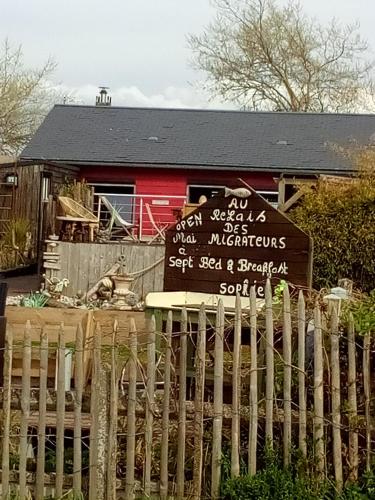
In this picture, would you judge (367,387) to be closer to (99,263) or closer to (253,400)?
(253,400)

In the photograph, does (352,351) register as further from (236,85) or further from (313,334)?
(236,85)

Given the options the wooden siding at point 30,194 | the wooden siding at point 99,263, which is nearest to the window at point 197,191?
the wooden siding at point 30,194

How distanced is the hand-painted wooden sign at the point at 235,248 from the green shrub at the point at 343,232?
2.69 m

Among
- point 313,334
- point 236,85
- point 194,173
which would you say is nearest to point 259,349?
point 313,334

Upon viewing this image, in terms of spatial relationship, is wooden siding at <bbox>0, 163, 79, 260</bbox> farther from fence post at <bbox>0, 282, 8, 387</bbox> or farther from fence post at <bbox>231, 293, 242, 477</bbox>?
fence post at <bbox>231, 293, 242, 477</bbox>

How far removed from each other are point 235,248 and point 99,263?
290 inches

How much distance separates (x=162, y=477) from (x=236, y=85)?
115 ft

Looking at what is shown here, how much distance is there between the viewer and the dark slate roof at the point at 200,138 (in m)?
20.9

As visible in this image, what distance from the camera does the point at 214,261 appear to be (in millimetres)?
7578

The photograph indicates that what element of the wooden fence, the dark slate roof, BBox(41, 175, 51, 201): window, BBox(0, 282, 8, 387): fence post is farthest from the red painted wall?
the wooden fence

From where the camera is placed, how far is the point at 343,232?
10055 mm

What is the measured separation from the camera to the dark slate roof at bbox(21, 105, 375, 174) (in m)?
20.9

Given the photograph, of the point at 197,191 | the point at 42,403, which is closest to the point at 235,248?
the point at 42,403

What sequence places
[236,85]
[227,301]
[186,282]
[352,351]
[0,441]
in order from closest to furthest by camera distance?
[352,351]
[0,441]
[227,301]
[186,282]
[236,85]
